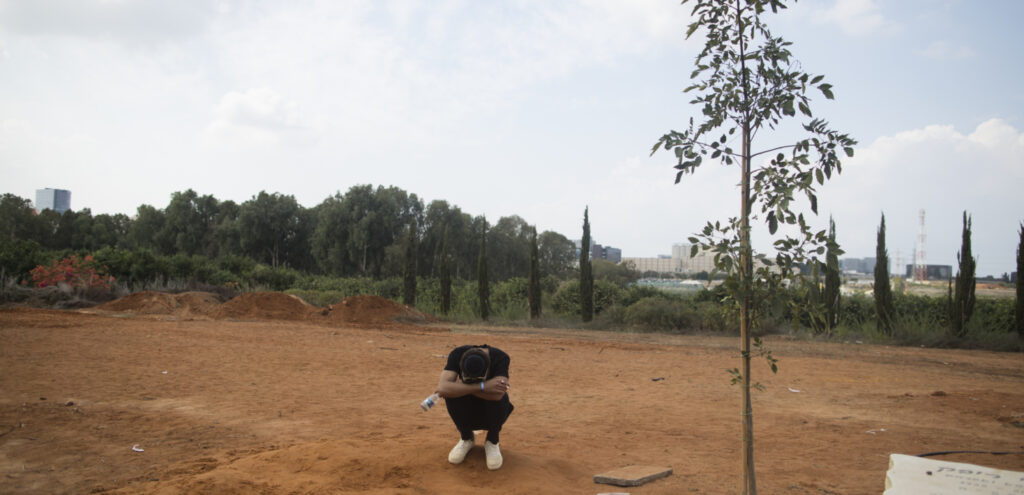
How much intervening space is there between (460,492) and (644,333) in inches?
708

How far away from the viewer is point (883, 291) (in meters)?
19.5

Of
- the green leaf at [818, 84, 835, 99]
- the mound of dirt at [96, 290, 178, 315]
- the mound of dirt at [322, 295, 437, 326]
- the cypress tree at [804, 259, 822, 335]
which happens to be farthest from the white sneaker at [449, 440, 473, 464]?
the mound of dirt at [96, 290, 178, 315]

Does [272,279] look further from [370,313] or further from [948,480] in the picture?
[948,480]

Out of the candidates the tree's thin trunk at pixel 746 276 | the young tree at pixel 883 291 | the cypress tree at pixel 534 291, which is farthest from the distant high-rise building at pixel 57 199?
the tree's thin trunk at pixel 746 276

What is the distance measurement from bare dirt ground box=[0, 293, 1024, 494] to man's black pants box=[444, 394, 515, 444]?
0.74ft

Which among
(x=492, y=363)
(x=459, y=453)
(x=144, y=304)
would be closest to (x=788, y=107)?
(x=492, y=363)

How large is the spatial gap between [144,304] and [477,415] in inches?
854

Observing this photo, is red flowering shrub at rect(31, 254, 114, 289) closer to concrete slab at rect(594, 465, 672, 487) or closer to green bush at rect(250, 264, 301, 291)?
green bush at rect(250, 264, 301, 291)

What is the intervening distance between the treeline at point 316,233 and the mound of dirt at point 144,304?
22578mm

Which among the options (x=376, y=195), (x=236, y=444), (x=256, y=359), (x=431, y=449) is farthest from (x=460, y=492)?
(x=376, y=195)

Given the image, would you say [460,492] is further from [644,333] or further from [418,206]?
[418,206]

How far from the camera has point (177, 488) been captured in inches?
157

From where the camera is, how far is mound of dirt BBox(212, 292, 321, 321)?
2164cm

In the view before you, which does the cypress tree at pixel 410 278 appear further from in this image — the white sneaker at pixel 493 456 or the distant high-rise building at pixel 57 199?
the distant high-rise building at pixel 57 199
